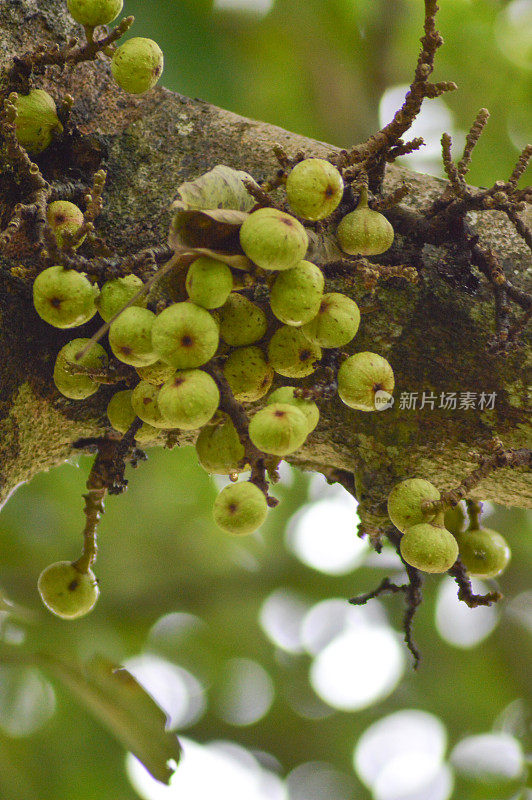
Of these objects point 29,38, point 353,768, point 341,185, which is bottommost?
point 353,768

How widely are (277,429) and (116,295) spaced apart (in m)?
0.41

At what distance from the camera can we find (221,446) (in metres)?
1.43

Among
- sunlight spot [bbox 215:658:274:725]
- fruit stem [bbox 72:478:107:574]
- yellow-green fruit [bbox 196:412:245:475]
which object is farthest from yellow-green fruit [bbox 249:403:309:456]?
sunlight spot [bbox 215:658:274:725]

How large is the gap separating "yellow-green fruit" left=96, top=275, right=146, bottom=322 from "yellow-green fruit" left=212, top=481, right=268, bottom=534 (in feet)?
1.26

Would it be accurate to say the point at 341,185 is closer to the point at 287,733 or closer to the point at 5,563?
the point at 5,563

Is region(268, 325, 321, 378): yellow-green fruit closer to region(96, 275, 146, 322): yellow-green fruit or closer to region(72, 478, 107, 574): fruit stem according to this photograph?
region(96, 275, 146, 322): yellow-green fruit

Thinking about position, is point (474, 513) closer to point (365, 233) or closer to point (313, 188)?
point (365, 233)

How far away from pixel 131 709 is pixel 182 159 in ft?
4.24

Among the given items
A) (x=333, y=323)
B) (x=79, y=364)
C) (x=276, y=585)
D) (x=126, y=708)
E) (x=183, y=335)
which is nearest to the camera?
(x=183, y=335)

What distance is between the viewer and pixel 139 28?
3.48m

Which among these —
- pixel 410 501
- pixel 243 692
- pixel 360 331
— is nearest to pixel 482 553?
pixel 410 501

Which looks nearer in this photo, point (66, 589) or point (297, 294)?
point (297, 294)

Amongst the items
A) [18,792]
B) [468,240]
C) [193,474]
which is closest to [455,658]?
[193,474]

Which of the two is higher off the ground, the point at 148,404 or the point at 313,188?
the point at 313,188
